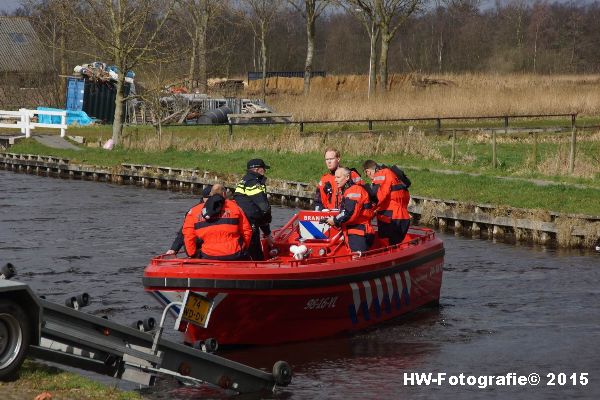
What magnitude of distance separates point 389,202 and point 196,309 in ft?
13.3

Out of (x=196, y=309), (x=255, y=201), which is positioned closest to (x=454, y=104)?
(x=255, y=201)

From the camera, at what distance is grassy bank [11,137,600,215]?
2427cm

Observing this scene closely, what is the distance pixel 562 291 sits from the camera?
57.3 ft

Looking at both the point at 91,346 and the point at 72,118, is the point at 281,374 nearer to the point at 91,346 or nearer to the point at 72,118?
the point at 91,346

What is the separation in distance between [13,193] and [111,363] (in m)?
22.4

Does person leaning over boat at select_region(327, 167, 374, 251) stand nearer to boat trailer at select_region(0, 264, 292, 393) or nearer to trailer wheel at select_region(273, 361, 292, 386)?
trailer wheel at select_region(273, 361, 292, 386)

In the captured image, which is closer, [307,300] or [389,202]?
[307,300]

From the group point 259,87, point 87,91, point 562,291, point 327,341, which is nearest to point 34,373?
point 327,341

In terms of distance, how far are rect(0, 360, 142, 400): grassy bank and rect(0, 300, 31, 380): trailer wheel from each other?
0.50 ft

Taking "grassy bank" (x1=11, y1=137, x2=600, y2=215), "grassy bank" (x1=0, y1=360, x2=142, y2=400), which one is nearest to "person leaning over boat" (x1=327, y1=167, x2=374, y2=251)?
"grassy bank" (x1=0, y1=360, x2=142, y2=400)

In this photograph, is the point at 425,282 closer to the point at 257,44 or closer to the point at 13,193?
the point at 13,193

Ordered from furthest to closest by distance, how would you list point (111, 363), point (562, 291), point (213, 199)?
point (562, 291) < point (213, 199) < point (111, 363)

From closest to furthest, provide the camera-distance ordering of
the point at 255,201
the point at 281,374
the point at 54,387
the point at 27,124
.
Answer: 1. the point at 54,387
2. the point at 281,374
3. the point at 255,201
4. the point at 27,124

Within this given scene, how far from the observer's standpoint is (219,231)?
13.0 metres
